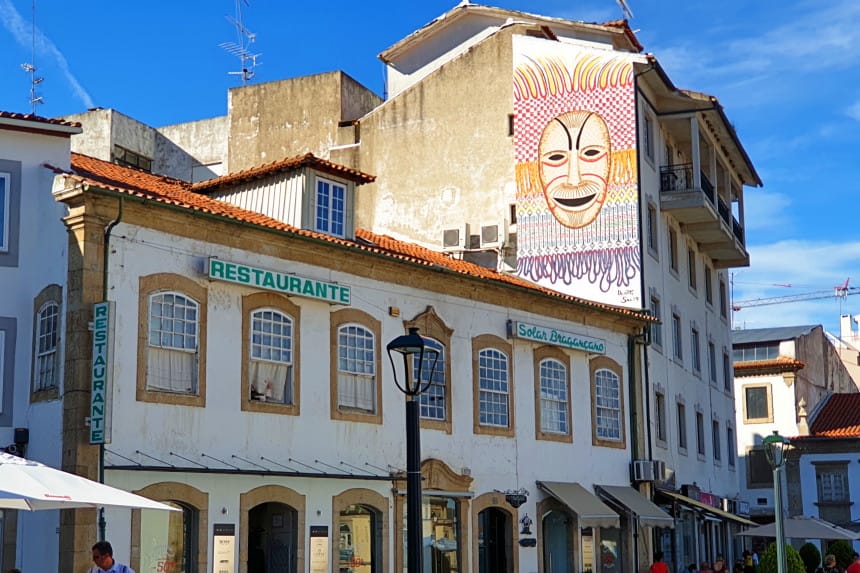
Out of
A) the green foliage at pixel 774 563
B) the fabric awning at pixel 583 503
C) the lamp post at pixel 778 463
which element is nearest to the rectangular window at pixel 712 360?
the fabric awning at pixel 583 503

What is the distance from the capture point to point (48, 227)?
19.0 metres

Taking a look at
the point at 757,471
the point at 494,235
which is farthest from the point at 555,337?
the point at 757,471

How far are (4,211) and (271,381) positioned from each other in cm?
516

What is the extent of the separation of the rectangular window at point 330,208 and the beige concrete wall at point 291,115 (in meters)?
10.8

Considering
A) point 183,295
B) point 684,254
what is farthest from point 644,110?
point 183,295

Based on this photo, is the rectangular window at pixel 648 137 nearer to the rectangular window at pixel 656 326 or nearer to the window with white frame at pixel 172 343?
the rectangular window at pixel 656 326

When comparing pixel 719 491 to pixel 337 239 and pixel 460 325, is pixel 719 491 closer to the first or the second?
pixel 460 325

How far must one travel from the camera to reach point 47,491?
1230 cm

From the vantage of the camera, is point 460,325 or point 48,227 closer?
point 48,227

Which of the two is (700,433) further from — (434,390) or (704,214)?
(434,390)

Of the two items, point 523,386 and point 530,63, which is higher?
point 530,63

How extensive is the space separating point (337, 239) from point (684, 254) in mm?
16931

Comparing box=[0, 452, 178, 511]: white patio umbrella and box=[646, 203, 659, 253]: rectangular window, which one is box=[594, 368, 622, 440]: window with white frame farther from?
box=[0, 452, 178, 511]: white patio umbrella

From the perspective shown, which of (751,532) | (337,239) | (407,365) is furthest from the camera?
(751,532)
